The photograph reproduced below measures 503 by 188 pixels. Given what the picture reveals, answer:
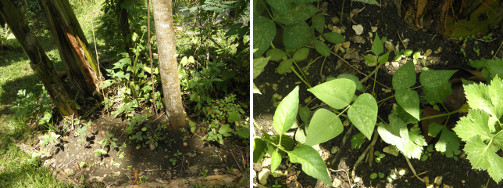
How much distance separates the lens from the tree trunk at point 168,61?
1.27 meters

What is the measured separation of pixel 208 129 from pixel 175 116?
0.59ft

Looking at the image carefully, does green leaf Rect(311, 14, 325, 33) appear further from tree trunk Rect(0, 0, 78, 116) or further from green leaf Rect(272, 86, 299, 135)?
tree trunk Rect(0, 0, 78, 116)

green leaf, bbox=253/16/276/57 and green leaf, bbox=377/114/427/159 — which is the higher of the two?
green leaf, bbox=253/16/276/57

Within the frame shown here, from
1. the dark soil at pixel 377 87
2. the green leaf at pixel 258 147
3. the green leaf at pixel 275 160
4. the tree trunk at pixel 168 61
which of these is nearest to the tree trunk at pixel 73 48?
the tree trunk at pixel 168 61

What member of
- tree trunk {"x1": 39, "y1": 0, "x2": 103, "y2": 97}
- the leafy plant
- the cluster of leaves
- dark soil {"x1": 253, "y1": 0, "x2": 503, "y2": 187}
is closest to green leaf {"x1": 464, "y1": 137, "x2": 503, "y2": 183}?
the leafy plant

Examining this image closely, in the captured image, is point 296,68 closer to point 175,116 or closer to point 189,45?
point 175,116

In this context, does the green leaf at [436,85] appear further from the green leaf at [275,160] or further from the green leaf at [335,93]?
the green leaf at [275,160]

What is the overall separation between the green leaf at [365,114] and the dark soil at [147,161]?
76 centimetres

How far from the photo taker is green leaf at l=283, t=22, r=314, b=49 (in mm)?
1080

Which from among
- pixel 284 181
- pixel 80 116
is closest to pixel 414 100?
pixel 284 181

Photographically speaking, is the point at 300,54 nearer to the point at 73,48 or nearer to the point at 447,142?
the point at 447,142

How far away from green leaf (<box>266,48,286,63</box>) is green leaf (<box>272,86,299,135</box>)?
36cm

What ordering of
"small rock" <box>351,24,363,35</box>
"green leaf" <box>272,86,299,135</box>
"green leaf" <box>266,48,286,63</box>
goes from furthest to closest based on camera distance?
"small rock" <box>351,24,363,35</box> < "green leaf" <box>266,48,286,63</box> < "green leaf" <box>272,86,299,135</box>

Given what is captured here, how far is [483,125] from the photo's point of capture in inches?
37.2
